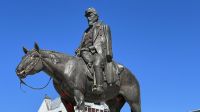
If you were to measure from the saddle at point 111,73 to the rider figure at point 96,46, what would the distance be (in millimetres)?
115

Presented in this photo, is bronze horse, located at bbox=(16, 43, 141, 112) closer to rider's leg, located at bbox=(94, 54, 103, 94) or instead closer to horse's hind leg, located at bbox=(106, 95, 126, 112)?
rider's leg, located at bbox=(94, 54, 103, 94)

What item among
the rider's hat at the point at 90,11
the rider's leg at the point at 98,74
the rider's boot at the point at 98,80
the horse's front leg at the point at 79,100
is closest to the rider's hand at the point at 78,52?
the rider's leg at the point at 98,74

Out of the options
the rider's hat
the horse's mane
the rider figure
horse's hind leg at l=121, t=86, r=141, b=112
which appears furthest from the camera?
the rider's hat

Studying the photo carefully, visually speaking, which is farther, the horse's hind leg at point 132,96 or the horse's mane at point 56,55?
the horse's hind leg at point 132,96

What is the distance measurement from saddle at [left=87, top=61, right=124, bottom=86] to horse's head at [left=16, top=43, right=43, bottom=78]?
50.1 inches

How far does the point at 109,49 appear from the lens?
1168 centimetres

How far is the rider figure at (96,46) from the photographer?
11148 mm

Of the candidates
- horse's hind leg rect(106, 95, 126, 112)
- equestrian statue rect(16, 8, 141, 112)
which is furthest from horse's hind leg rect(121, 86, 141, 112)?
horse's hind leg rect(106, 95, 126, 112)

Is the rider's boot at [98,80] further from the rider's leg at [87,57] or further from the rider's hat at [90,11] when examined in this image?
the rider's hat at [90,11]

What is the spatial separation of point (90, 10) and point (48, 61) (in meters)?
2.03

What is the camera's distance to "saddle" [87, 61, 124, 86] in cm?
1119

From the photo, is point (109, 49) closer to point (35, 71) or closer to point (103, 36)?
point (103, 36)

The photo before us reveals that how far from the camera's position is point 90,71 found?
36.6 ft

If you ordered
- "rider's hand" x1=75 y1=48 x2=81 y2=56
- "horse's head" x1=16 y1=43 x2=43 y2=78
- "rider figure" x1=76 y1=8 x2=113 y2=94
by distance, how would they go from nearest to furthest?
"horse's head" x1=16 y1=43 x2=43 y2=78, "rider figure" x1=76 y1=8 x2=113 y2=94, "rider's hand" x1=75 y1=48 x2=81 y2=56
